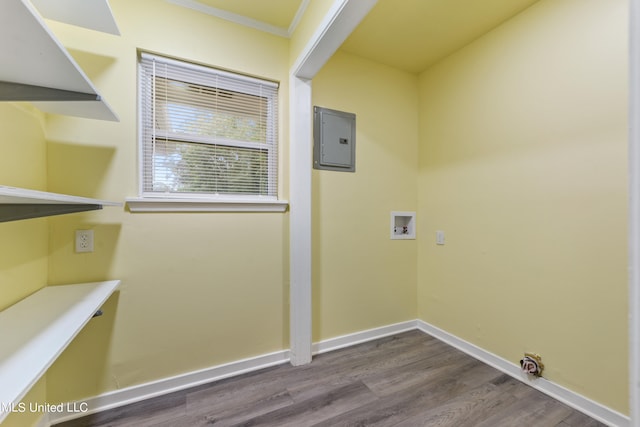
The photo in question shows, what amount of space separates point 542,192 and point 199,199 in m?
2.27

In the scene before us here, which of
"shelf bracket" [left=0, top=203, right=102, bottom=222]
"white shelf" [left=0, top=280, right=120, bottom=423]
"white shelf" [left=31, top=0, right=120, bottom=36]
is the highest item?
"white shelf" [left=31, top=0, right=120, bottom=36]

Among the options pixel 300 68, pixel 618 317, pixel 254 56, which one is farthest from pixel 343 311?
pixel 254 56

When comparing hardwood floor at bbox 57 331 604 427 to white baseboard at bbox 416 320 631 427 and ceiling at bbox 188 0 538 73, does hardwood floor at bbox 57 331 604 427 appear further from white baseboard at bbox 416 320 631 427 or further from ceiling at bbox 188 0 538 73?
ceiling at bbox 188 0 538 73

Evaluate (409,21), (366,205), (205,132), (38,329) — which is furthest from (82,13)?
(366,205)

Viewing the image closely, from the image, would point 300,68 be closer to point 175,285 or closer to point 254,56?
point 254,56

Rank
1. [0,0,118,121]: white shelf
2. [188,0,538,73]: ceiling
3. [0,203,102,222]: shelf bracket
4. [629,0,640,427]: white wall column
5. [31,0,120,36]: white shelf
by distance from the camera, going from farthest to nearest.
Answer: [188,0,538,73]: ceiling
[31,0,120,36]: white shelf
[0,203,102,222]: shelf bracket
[0,0,118,121]: white shelf
[629,0,640,427]: white wall column

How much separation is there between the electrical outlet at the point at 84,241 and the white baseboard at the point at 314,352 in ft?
2.84

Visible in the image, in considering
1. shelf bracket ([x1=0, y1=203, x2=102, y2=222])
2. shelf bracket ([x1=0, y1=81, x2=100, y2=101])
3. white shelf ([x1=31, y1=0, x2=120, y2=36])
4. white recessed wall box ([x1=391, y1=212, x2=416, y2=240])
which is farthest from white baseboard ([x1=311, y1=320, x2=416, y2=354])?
white shelf ([x1=31, y1=0, x2=120, y2=36])

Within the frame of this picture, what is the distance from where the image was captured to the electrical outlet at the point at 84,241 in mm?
1526

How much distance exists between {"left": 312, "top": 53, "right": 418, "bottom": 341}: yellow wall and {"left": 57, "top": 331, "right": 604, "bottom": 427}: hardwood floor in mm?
427

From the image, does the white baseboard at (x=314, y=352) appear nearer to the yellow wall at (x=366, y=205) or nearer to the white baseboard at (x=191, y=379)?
the white baseboard at (x=191, y=379)

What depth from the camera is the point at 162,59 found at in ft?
5.71

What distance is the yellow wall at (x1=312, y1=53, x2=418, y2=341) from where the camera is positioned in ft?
7.32

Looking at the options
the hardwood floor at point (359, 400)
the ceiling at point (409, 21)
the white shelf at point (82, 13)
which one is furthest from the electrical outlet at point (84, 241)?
the ceiling at point (409, 21)
